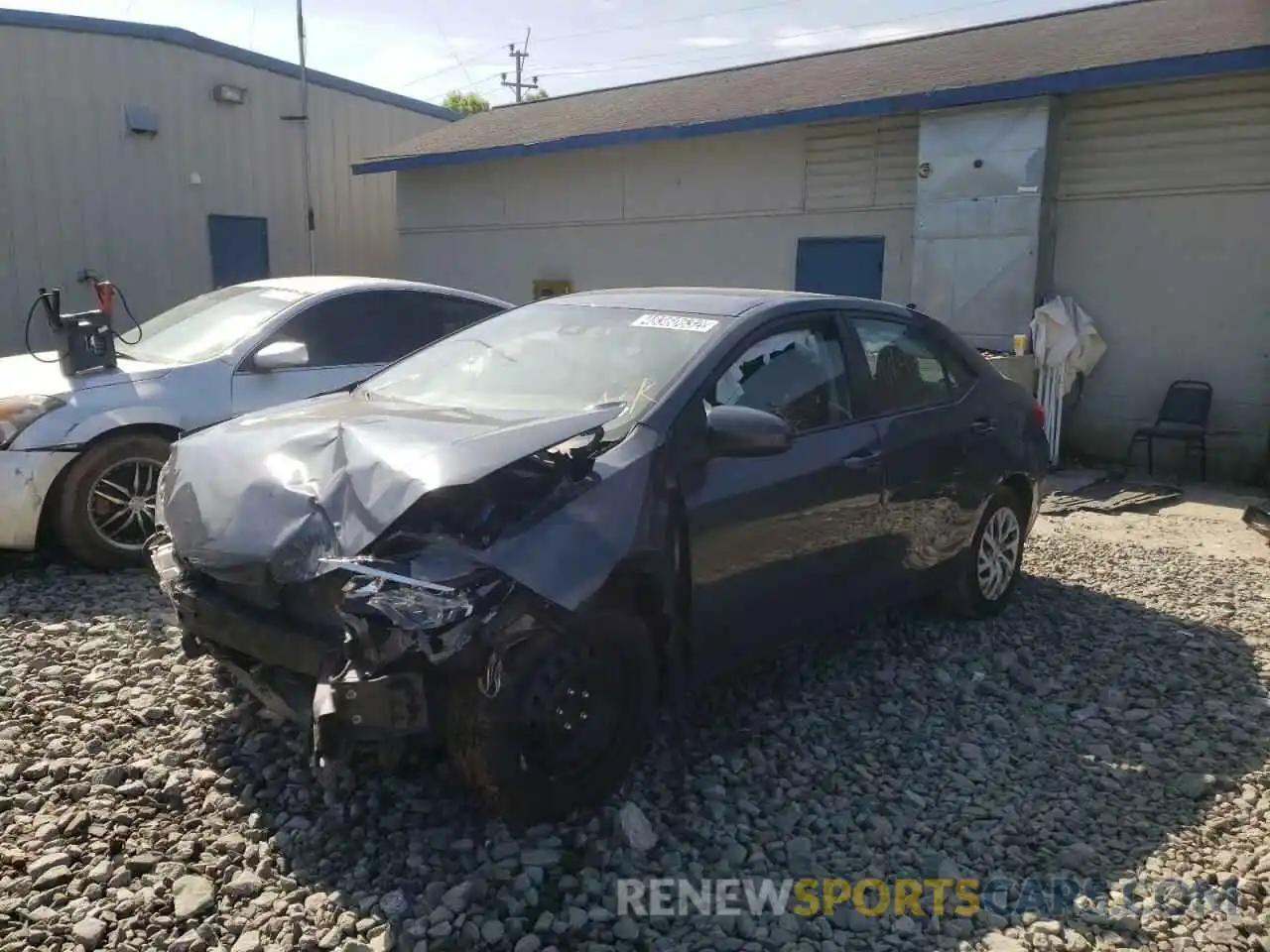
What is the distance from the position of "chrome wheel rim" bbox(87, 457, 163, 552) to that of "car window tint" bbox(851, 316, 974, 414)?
3.63 metres

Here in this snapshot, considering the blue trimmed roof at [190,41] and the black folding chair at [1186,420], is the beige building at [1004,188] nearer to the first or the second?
the black folding chair at [1186,420]

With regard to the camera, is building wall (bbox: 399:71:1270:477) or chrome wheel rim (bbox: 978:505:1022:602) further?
building wall (bbox: 399:71:1270:477)

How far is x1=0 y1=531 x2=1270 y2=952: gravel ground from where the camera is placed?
268cm

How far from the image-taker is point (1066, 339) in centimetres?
958

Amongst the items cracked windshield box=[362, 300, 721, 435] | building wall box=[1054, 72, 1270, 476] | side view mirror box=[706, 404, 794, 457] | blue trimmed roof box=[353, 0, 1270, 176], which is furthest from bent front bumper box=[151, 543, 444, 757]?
blue trimmed roof box=[353, 0, 1270, 176]

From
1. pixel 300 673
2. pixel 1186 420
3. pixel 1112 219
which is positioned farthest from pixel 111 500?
pixel 1112 219

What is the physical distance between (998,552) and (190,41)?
581 inches

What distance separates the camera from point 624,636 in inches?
120

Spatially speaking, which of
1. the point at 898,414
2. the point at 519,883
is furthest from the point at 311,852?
the point at 898,414

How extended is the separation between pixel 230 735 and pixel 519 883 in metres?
1.33

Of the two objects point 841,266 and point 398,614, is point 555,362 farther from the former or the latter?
point 841,266

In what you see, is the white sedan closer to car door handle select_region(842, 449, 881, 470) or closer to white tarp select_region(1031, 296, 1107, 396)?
car door handle select_region(842, 449, 881, 470)

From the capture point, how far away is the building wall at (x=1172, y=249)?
29.5 ft

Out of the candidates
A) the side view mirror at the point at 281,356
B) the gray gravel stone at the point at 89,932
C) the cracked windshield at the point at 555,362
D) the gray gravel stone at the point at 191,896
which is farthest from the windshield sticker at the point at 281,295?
the gray gravel stone at the point at 89,932
